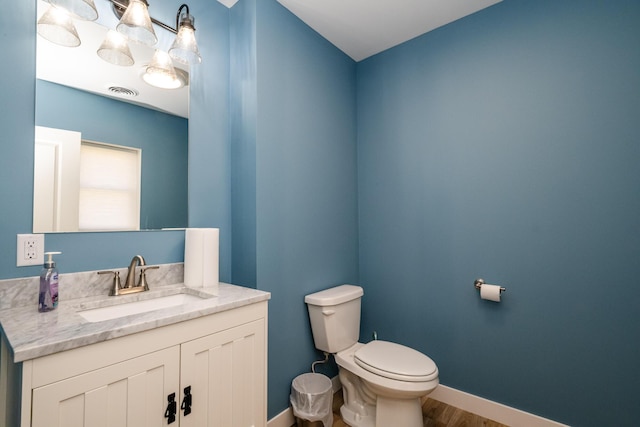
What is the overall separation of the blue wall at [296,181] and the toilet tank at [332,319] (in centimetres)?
7

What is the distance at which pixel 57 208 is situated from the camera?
116 centimetres

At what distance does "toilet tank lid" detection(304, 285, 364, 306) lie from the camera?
1.77 metres

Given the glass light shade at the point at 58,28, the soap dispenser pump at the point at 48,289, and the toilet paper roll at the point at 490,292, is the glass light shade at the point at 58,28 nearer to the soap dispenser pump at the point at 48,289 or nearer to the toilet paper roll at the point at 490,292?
the soap dispenser pump at the point at 48,289

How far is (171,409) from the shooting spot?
958mm

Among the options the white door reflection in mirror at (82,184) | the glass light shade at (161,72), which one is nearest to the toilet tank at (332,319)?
the white door reflection in mirror at (82,184)

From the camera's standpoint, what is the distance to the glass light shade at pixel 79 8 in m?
1.07

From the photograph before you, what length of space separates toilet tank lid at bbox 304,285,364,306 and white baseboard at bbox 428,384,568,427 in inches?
34.2

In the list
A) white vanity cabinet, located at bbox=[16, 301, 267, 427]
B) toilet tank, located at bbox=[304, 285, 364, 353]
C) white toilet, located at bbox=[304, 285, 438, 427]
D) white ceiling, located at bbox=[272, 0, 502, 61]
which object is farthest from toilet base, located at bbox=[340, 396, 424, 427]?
white ceiling, located at bbox=[272, 0, 502, 61]

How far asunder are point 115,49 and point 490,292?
2352mm

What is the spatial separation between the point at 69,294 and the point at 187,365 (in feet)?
2.04

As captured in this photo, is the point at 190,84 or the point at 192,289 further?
the point at 190,84

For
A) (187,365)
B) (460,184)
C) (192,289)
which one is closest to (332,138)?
(460,184)

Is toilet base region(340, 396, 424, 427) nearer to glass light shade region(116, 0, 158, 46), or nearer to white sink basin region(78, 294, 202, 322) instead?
white sink basin region(78, 294, 202, 322)

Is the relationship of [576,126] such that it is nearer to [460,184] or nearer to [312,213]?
[460,184]
